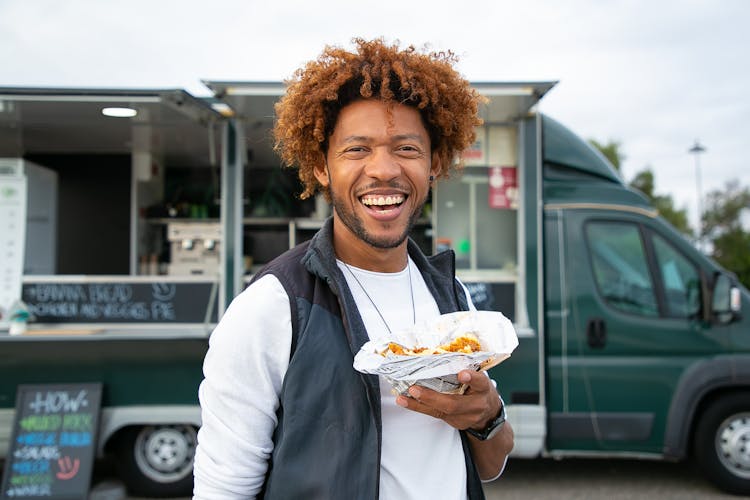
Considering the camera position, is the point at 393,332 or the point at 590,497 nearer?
the point at 393,332

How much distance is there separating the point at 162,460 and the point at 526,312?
9.62 ft

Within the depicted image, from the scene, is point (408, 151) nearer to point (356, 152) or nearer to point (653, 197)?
point (356, 152)

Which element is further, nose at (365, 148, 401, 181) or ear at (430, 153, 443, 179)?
ear at (430, 153, 443, 179)

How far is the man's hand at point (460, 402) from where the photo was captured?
1.39m

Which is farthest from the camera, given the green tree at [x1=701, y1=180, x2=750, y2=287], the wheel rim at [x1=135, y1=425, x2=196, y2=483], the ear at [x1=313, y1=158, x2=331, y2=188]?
the green tree at [x1=701, y1=180, x2=750, y2=287]

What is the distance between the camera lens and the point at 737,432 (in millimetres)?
4969

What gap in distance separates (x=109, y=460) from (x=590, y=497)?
413 cm

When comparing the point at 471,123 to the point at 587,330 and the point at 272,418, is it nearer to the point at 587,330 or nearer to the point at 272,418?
the point at 272,418

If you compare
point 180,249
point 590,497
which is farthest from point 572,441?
point 180,249

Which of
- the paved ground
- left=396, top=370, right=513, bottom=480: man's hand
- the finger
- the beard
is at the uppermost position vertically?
the beard

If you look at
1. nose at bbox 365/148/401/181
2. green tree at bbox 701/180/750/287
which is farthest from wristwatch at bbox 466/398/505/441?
green tree at bbox 701/180/750/287

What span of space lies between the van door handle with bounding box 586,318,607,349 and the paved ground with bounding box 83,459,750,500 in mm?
1174

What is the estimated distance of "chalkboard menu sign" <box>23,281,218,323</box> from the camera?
5.03m

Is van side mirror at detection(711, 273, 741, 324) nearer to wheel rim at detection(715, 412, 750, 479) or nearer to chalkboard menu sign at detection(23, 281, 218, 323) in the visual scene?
wheel rim at detection(715, 412, 750, 479)
